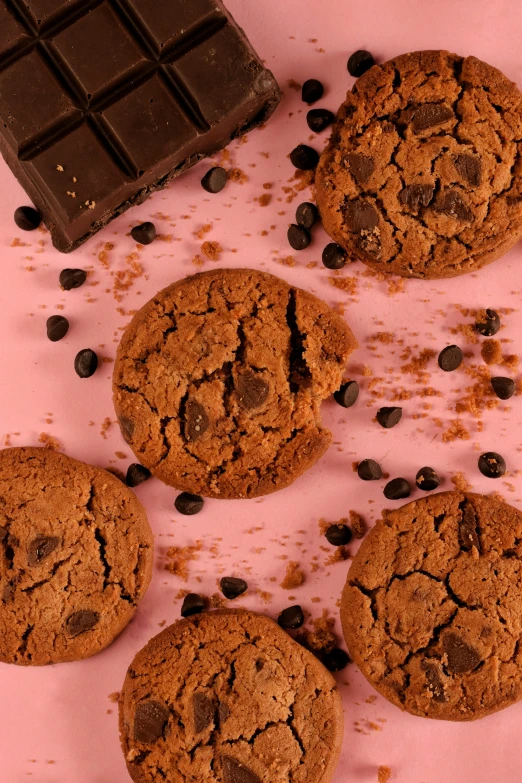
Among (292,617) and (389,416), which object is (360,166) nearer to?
(389,416)

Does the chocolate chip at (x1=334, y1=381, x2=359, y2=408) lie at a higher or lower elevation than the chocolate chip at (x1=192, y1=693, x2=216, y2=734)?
higher

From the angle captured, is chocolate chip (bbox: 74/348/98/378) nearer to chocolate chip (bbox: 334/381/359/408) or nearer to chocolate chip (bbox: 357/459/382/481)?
chocolate chip (bbox: 334/381/359/408)

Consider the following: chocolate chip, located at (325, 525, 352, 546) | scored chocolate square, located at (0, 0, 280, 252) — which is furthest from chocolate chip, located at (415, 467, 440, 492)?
scored chocolate square, located at (0, 0, 280, 252)

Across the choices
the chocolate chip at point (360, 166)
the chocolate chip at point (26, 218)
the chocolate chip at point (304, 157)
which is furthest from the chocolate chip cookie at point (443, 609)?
the chocolate chip at point (26, 218)

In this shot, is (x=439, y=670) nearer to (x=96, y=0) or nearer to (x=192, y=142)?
(x=192, y=142)

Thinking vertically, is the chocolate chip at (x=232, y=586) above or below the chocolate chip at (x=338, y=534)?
above

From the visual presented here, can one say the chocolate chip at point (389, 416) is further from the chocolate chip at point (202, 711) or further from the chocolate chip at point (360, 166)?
the chocolate chip at point (202, 711)

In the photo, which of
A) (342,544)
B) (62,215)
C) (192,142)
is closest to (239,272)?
(192,142)

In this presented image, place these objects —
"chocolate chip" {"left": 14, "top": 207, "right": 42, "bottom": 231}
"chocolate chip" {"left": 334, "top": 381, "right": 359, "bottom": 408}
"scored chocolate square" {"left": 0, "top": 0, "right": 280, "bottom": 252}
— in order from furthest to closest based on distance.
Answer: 1. "chocolate chip" {"left": 14, "top": 207, "right": 42, "bottom": 231}
2. "chocolate chip" {"left": 334, "top": 381, "right": 359, "bottom": 408}
3. "scored chocolate square" {"left": 0, "top": 0, "right": 280, "bottom": 252}
